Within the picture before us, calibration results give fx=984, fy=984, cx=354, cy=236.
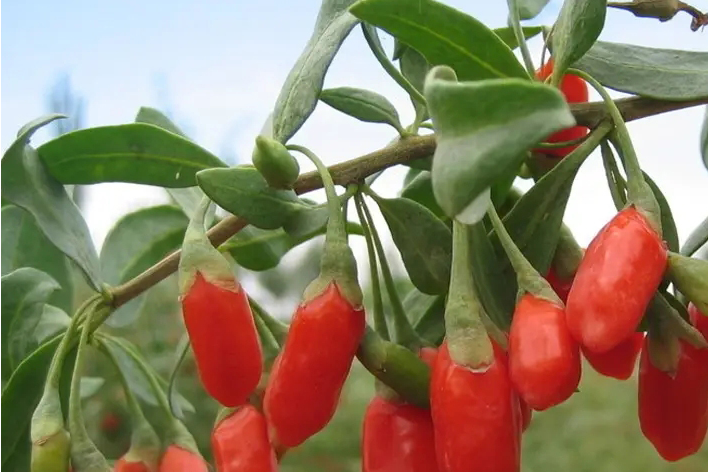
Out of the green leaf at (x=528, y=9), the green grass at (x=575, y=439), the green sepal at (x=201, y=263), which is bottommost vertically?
the green grass at (x=575, y=439)

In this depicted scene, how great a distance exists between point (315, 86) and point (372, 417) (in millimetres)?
236

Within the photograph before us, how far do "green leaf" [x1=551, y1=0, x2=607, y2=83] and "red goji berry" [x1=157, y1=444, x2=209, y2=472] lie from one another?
0.45m

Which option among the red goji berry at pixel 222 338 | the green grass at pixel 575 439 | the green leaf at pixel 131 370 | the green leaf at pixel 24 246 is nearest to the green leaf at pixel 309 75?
the red goji berry at pixel 222 338

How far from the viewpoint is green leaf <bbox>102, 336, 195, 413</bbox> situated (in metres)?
0.96

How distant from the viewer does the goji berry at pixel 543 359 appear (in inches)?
21.0

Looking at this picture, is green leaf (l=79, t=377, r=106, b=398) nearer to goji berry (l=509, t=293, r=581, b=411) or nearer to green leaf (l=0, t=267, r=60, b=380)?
green leaf (l=0, t=267, r=60, b=380)

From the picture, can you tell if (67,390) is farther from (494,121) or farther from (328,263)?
(494,121)

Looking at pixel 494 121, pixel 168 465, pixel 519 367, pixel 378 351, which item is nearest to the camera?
pixel 494 121

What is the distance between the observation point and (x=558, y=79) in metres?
0.68

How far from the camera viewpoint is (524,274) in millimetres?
620

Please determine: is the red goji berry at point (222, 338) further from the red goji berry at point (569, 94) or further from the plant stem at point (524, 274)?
the red goji berry at point (569, 94)

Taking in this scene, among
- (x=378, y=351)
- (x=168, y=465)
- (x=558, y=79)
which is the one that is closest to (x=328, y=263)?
(x=378, y=351)

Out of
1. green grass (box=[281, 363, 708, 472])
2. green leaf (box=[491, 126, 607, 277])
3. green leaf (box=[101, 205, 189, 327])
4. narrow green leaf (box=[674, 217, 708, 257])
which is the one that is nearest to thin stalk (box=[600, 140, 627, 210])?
green leaf (box=[491, 126, 607, 277])

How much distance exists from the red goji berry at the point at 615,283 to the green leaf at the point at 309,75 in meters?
0.23
